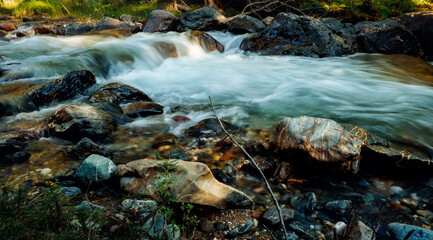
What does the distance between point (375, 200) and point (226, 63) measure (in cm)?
688

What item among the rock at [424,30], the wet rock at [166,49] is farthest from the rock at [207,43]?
the rock at [424,30]

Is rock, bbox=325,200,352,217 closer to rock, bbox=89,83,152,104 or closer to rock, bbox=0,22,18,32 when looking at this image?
rock, bbox=89,83,152,104

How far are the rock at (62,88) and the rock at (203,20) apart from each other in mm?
7271

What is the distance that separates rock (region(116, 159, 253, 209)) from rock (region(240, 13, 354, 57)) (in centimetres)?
794

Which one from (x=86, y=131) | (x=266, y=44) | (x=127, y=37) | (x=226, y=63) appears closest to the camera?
(x=86, y=131)

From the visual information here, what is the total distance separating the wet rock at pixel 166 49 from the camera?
9.20 metres

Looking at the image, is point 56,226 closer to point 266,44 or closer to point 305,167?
point 305,167

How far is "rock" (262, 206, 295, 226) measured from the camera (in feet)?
7.87

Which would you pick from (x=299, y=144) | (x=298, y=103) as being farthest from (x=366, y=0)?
(x=299, y=144)

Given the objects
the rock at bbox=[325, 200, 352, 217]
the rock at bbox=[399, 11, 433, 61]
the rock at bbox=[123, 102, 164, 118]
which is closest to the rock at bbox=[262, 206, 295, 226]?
the rock at bbox=[325, 200, 352, 217]

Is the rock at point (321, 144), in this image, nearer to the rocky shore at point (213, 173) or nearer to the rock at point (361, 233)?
the rocky shore at point (213, 173)

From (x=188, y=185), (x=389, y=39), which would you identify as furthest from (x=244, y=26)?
(x=188, y=185)

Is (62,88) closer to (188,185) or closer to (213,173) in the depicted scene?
(213,173)

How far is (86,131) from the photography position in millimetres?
3924
